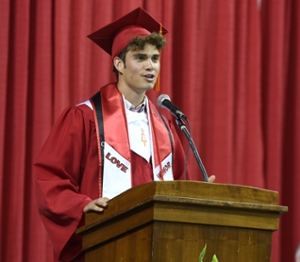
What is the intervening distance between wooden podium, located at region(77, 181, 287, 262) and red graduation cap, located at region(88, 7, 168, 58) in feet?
3.90

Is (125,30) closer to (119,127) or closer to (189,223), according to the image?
(119,127)

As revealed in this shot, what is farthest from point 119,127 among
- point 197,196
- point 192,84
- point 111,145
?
point 192,84

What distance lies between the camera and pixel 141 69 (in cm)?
355

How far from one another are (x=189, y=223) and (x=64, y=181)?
87 centimetres

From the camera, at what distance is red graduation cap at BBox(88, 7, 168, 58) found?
361 cm

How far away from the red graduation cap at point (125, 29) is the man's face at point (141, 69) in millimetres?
85

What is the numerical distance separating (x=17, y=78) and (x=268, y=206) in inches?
81.2

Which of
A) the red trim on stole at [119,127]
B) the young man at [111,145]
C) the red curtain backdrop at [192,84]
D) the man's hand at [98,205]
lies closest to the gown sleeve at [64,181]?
the young man at [111,145]

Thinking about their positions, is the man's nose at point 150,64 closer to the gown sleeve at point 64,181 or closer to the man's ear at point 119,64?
the man's ear at point 119,64

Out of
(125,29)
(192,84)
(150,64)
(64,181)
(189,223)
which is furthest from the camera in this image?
(192,84)

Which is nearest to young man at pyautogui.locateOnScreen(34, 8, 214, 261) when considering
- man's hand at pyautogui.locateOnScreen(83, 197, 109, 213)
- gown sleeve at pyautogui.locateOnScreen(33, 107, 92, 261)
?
gown sleeve at pyautogui.locateOnScreen(33, 107, 92, 261)

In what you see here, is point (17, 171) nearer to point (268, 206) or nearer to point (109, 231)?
point (109, 231)

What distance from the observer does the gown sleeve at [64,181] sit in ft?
10.1

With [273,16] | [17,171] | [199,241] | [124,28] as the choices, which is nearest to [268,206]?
[199,241]
